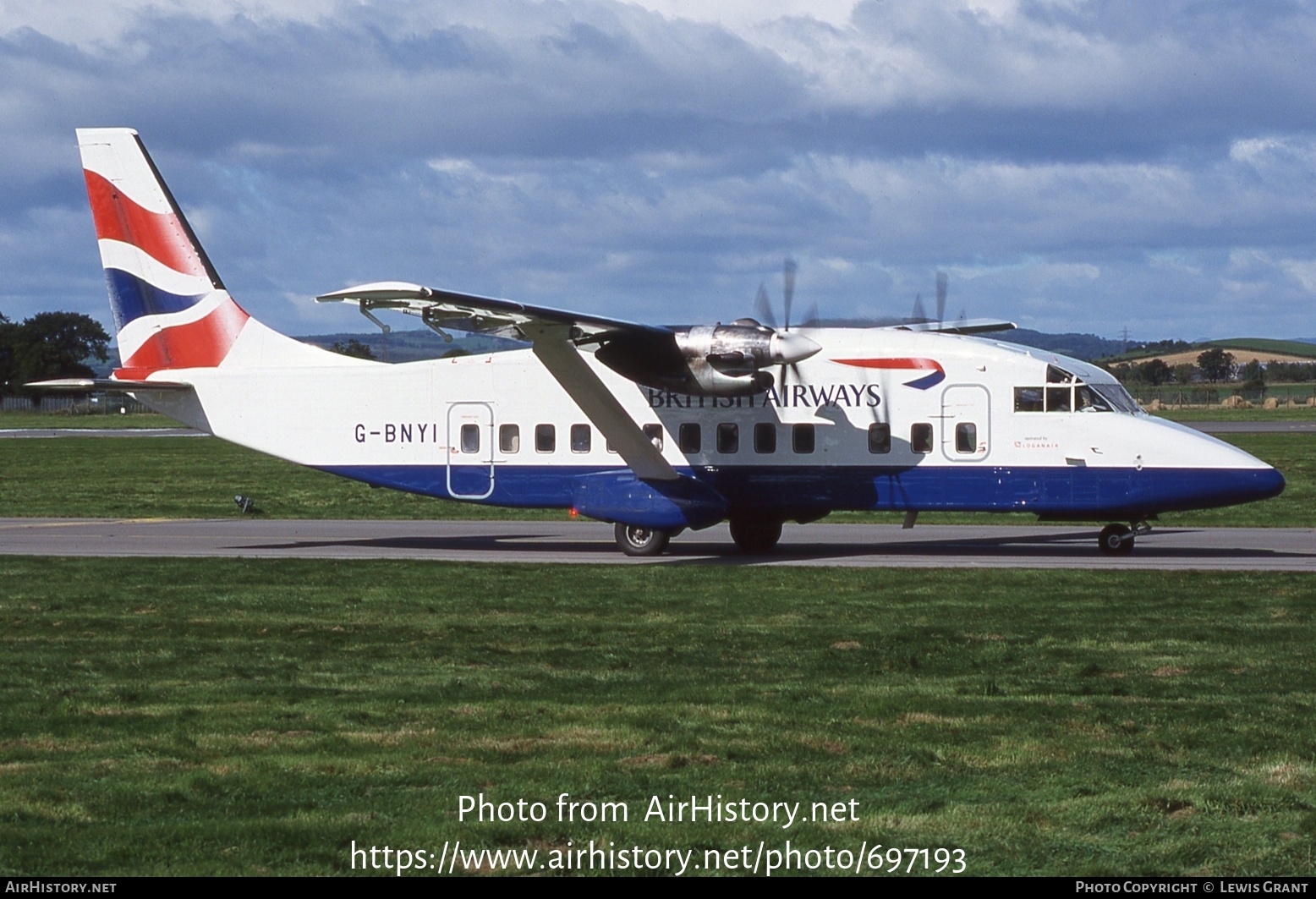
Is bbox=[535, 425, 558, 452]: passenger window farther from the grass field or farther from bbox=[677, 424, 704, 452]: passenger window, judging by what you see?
the grass field

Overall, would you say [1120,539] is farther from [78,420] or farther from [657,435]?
[78,420]

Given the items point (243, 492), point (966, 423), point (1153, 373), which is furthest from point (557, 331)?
point (1153, 373)

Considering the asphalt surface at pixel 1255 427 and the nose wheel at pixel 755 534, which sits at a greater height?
the asphalt surface at pixel 1255 427

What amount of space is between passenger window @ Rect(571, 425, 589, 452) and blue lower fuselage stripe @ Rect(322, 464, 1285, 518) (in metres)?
0.35

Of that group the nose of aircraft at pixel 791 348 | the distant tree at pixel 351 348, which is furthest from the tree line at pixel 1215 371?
the nose of aircraft at pixel 791 348

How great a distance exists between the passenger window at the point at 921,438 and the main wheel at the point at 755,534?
2.71 meters

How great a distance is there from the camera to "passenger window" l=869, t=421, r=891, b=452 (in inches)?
890

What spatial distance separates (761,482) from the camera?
910 inches

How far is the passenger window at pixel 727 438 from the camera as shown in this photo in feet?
76.3

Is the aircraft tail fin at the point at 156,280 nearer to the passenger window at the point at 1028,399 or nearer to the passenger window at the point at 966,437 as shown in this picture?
the passenger window at the point at 966,437

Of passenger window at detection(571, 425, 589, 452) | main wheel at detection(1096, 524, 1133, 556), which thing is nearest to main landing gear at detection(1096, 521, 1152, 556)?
main wheel at detection(1096, 524, 1133, 556)

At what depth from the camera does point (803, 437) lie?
23.0 metres

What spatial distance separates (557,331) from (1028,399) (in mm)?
7293

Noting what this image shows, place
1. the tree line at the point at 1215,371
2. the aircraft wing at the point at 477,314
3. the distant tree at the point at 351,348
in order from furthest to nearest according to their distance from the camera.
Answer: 1. the tree line at the point at 1215,371
2. the distant tree at the point at 351,348
3. the aircraft wing at the point at 477,314
